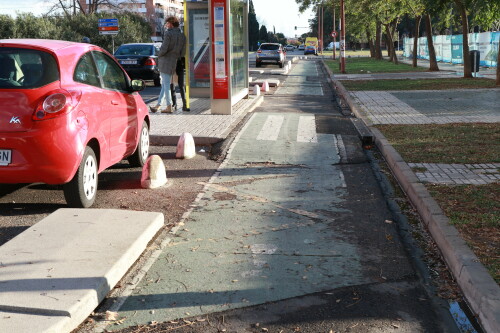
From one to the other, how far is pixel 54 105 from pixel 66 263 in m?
1.96

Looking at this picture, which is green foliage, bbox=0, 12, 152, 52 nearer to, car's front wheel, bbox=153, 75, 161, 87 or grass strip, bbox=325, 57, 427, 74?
grass strip, bbox=325, 57, 427, 74

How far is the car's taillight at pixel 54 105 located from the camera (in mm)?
5906

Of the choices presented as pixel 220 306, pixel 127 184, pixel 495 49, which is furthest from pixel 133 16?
pixel 220 306

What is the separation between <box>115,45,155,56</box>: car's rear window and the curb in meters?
17.7

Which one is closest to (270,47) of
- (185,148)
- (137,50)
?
(137,50)

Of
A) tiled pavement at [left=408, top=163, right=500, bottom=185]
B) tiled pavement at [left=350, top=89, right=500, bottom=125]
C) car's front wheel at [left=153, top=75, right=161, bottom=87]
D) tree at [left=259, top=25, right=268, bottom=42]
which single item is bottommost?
tiled pavement at [left=408, top=163, right=500, bottom=185]

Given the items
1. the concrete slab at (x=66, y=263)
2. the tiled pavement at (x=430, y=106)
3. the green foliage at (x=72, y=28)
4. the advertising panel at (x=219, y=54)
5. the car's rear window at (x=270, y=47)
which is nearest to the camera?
the concrete slab at (x=66, y=263)

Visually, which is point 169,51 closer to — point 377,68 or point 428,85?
point 428,85

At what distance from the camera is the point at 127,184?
303 inches

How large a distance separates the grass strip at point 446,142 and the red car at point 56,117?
4.27 meters

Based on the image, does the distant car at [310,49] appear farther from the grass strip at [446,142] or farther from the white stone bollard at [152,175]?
the white stone bollard at [152,175]

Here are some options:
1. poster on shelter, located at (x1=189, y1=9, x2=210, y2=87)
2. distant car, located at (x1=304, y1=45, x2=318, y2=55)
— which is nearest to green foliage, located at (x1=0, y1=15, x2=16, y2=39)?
poster on shelter, located at (x1=189, y1=9, x2=210, y2=87)

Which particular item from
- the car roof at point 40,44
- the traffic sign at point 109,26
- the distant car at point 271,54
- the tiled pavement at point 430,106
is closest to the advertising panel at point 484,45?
the distant car at point 271,54

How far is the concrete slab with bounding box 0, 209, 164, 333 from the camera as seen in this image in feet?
12.3
